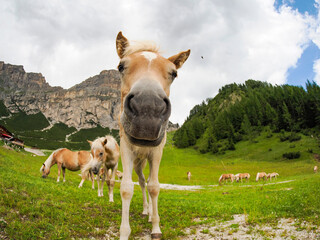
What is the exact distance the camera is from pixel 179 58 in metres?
4.52

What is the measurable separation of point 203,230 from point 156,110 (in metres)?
3.59

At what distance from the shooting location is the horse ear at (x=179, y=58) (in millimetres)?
4465

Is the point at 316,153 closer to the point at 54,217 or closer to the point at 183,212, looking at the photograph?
Answer: the point at 183,212

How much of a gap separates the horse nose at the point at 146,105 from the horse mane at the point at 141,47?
6.28ft

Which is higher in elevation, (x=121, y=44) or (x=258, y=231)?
(x=121, y=44)

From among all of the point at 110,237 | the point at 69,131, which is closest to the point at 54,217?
the point at 110,237

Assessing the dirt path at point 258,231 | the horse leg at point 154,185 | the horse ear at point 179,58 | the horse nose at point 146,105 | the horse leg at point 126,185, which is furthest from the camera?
the horse ear at point 179,58

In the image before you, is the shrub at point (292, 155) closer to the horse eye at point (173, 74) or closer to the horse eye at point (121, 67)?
the horse eye at point (173, 74)

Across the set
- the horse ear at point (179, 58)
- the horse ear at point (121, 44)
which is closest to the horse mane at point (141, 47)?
the horse ear at point (121, 44)

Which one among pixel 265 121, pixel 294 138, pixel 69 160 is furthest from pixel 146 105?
pixel 265 121

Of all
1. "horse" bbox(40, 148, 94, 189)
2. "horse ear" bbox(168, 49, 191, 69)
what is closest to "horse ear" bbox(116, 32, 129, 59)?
"horse ear" bbox(168, 49, 191, 69)

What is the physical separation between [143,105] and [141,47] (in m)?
2.31

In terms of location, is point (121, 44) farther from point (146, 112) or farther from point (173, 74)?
point (146, 112)

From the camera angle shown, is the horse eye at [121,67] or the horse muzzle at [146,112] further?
the horse eye at [121,67]
